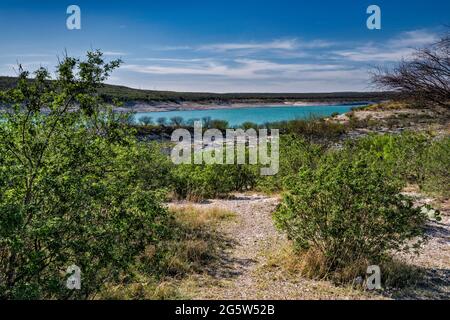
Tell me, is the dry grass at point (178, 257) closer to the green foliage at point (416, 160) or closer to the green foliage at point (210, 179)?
the green foliage at point (210, 179)

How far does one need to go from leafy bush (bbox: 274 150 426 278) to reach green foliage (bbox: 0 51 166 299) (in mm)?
2259

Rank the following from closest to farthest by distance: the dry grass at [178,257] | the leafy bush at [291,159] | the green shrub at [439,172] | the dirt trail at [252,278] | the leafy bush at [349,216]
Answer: the dry grass at [178,257] < the dirt trail at [252,278] < the leafy bush at [349,216] < the green shrub at [439,172] < the leafy bush at [291,159]

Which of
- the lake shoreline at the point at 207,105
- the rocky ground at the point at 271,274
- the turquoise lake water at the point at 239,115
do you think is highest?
the lake shoreline at the point at 207,105

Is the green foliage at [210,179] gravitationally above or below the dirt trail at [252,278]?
above

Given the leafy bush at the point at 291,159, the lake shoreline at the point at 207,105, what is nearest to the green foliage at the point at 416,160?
the leafy bush at the point at 291,159

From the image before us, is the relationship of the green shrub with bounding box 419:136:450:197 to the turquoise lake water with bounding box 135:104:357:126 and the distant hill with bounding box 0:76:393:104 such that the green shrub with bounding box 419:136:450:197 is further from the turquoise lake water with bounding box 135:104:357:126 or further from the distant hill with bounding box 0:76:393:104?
the distant hill with bounding box 0:76:393:104

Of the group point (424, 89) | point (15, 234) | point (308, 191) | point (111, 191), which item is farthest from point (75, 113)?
point (424, 89)

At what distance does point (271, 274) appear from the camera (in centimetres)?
622

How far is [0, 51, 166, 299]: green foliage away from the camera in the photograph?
4.20m

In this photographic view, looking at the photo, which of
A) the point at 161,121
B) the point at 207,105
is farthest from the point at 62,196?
the point at 207,105

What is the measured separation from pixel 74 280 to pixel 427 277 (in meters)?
4.72

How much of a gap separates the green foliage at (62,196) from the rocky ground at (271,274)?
1.22 meters

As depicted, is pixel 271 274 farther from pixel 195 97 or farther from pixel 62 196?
pixel 195 97

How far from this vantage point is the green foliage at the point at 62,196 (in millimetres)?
4203
